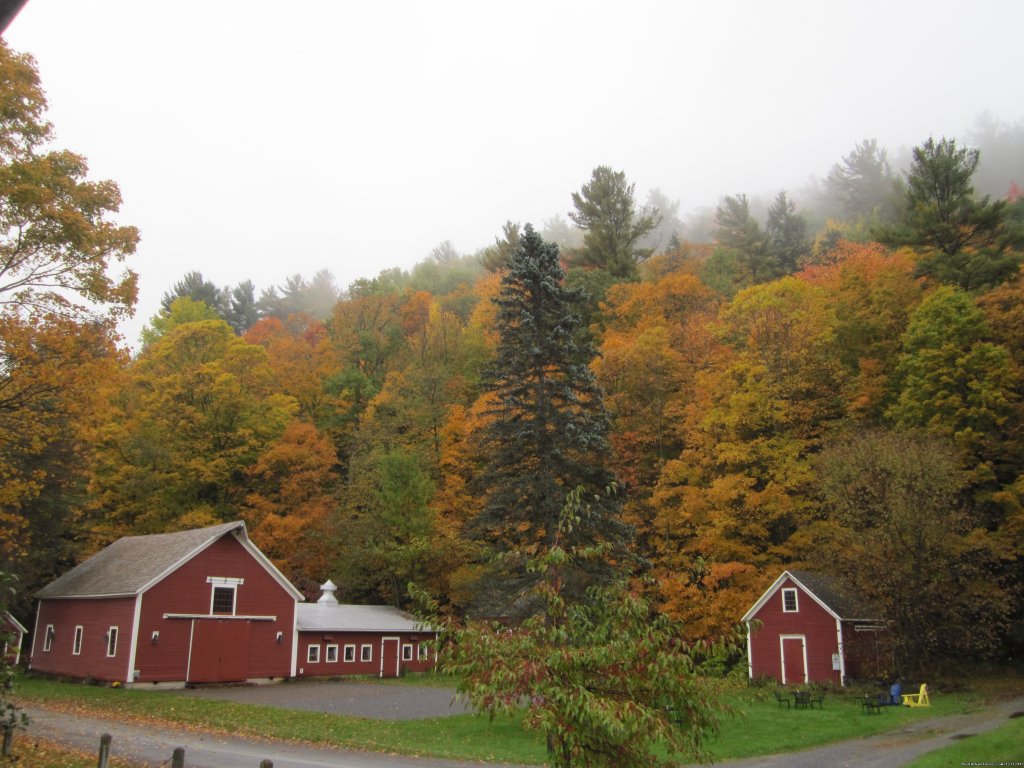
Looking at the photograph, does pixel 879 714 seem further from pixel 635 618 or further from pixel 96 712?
pixel 96 712

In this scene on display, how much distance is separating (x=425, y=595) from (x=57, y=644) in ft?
120

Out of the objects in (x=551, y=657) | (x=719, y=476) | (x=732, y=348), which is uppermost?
(x=732, y=348)

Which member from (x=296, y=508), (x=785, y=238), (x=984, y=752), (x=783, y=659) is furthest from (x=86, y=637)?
(x=785, y=238)

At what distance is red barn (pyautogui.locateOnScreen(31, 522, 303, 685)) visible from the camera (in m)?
33.2

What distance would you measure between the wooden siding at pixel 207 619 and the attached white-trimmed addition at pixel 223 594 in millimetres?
Result: 148

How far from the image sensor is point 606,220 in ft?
195

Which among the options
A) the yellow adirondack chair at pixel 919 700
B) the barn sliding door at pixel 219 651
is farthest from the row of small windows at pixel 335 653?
the yellow adirondack chair at pixel 919 700

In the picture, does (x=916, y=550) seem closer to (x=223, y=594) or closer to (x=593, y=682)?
(x=593, y=682)

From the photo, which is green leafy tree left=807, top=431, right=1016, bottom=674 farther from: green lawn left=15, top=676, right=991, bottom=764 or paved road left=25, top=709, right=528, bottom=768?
paved road left=25, top=709, right=528, bottom=768

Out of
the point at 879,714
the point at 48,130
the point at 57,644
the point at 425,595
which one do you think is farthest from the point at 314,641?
the point at 425,595

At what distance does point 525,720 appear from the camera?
21.0 feet

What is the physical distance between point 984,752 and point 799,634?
1900 cm

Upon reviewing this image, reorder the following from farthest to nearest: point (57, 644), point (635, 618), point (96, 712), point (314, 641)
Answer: point (314, 641) < point (57, 644) < point (96, 712) < point (635, 618)

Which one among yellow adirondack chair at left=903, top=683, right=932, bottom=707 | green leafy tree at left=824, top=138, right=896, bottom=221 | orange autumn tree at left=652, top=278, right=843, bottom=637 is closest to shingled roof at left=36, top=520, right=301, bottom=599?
orange autumn tree at left=652, top=278, right=843, bottom=637
